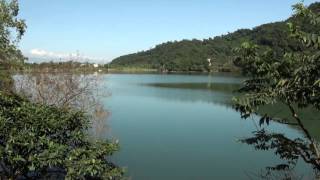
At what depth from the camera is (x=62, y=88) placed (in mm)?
15945

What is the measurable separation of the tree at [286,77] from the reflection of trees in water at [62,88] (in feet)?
31.2

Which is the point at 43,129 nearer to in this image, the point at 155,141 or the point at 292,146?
the point at 292,146

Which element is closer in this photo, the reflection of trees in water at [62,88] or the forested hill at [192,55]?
the reflection of trees in water at [62,88]

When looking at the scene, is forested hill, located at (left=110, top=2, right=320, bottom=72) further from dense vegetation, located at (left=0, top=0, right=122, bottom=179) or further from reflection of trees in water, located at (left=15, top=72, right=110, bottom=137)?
dense vegetation, located at (left=0, top=0, right=122, bottom=179)

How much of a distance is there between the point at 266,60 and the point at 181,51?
6131 inches

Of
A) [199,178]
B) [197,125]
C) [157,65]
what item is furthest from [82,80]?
[157,65]

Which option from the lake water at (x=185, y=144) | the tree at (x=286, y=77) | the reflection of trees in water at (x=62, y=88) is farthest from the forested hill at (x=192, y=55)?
the tree at (x=286, y=77)

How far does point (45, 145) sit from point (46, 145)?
0.01m

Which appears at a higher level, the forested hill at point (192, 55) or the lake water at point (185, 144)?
the forested hill at point (192, 55)

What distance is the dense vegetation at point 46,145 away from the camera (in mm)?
5859

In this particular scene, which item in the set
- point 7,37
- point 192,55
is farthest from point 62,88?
point 192,55

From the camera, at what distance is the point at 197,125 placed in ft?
95.0

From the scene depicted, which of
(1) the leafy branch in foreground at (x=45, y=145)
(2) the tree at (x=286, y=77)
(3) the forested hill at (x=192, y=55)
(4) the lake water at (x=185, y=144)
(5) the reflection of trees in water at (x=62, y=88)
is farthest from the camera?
(3) the forested hill at (x=192, y=55)

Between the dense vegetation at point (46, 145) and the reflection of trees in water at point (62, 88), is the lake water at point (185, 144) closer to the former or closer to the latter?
the reflection of trees in water at point (62, 88)
